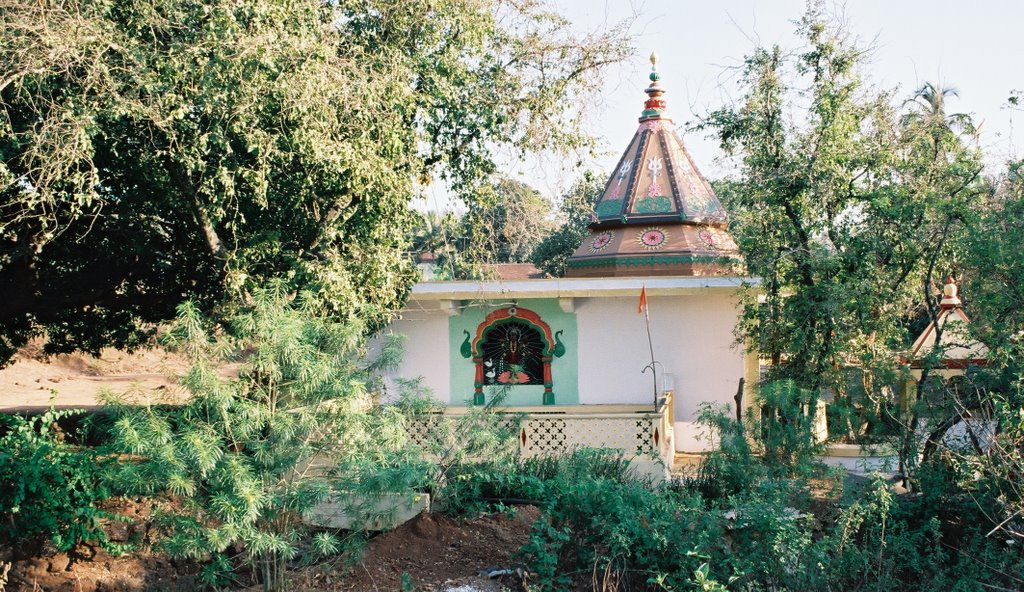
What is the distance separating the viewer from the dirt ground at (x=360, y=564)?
7.63 m

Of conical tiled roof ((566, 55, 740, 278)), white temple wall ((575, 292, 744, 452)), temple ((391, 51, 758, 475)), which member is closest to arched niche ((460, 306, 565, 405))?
temple ((391, 51, 758, 475))

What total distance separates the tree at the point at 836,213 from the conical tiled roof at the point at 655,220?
2.53 meters

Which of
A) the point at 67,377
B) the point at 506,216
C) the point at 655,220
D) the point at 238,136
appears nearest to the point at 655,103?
the point at 655,220

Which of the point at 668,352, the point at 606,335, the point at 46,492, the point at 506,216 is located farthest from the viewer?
the point at 606,335

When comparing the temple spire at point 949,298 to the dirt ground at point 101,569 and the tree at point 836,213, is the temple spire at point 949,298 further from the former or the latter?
the dirt ground at point 101,569

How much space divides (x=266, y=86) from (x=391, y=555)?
4624 millimetres

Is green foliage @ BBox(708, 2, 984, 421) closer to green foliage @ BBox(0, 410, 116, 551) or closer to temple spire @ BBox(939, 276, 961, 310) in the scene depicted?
temple spire @ BBox(939, 276, 961, 310)

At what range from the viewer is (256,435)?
23.1 feet

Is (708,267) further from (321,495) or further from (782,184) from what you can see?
(321,495)

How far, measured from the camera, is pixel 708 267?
1401cm

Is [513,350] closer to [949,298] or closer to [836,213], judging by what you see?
[836,213]

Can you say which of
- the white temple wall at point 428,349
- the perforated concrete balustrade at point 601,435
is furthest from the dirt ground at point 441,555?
the white temple wall at point 428,349

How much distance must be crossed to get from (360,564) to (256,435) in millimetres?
1696

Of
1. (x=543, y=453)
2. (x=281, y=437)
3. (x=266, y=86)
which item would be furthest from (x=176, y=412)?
(x=543, y=453)
